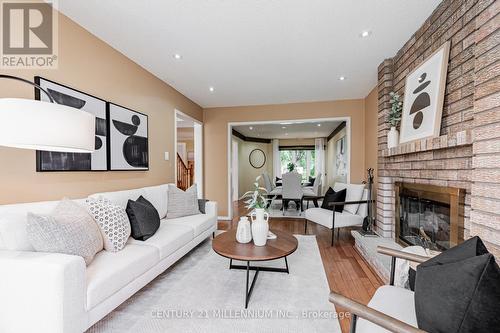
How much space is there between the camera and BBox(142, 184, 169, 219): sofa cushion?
288 centimetres

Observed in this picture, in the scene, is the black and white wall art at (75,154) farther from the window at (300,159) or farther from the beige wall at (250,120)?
the window at (300,159)

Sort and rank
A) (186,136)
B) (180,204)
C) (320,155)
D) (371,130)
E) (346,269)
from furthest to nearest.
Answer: (320,155), (186,136), (371,130), (180,204), (346,269)

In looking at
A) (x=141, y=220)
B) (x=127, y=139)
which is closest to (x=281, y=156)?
(x=127, y=139)

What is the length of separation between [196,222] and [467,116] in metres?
2.81

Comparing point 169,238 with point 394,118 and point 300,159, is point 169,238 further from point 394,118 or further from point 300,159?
point 300,159

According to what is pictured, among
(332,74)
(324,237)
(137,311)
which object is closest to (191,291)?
(137,311)

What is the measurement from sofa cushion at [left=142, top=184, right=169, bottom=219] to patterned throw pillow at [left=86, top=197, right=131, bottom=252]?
2.75ft

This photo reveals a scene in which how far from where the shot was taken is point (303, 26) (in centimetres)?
222

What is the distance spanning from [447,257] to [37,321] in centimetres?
212

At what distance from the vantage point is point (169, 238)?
232 centimetres

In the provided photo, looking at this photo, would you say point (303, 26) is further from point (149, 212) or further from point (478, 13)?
point (149, 212)

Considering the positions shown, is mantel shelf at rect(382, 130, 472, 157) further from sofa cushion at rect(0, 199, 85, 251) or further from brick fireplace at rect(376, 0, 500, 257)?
sofa cushion at rect(0, 199, 85, 251)

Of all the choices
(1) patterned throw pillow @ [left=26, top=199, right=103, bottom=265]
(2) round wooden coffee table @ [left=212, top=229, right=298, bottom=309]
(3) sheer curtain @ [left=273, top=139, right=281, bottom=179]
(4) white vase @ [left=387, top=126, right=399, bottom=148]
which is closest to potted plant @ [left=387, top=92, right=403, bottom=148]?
(4) white vase @ [left=387, top=126, right=399, bottom=148]

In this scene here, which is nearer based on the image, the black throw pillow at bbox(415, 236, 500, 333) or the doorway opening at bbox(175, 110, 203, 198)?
the black throw pillow at bbox(415, 236, 500, 333)
